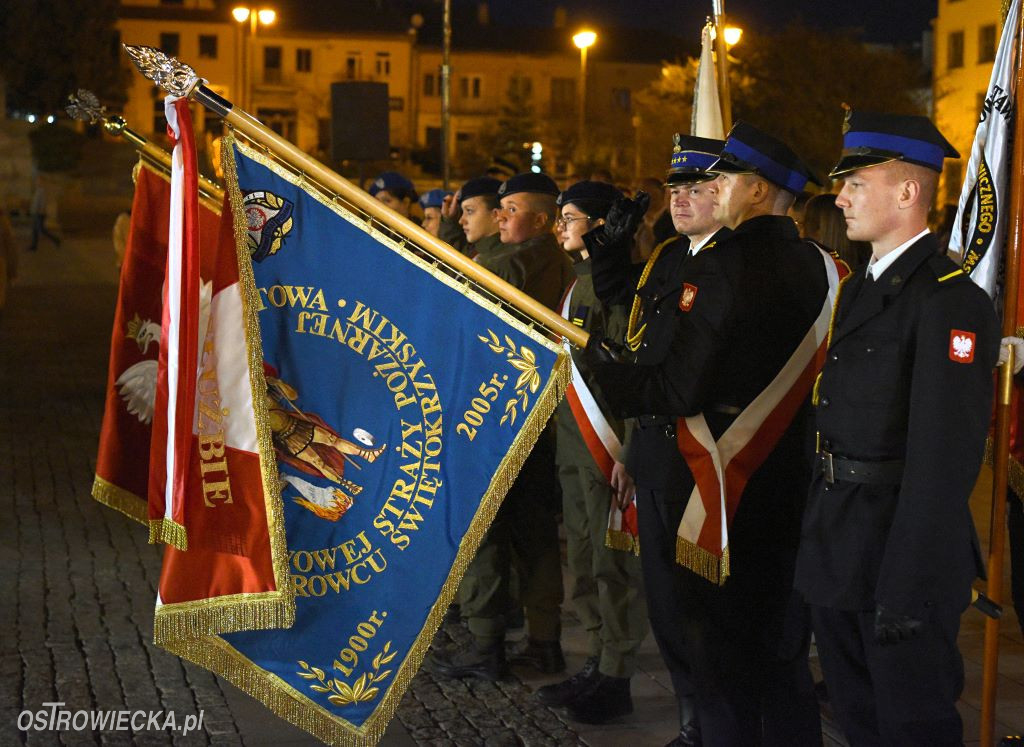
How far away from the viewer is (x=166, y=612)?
3986 mm

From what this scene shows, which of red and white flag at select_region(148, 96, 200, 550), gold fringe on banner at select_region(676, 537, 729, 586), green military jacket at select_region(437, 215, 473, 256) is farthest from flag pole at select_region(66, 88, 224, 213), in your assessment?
green military jacket at select_region(437, 215, 473, 256)

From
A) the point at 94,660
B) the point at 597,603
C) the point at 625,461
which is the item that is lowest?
the point at 94,660

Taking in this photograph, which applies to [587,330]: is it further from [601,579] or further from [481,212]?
[481,212]

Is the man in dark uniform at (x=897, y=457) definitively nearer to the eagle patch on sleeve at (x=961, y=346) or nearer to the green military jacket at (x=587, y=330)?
the eagle patch on sleeve at (x=961, y=346)

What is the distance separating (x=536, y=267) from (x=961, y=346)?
10.2 feet

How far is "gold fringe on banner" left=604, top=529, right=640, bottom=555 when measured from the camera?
5.18 meters

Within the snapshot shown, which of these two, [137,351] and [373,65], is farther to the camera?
[373,65]

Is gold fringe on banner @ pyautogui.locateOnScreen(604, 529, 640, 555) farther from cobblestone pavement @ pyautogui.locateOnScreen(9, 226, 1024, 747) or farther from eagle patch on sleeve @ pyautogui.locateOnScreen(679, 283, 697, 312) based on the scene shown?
eagle patch on sleeve @ pyautogui.locateOnScreen(679, 283, 697, 312)

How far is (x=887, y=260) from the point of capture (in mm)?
3602

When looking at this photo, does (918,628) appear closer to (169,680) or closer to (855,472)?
(855,472)

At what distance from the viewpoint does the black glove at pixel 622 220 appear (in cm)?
475

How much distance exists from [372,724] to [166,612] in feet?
2.24

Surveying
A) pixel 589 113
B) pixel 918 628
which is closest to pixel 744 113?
pixel 589 113

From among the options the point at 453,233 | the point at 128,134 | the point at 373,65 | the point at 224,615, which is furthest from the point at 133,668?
the point at 373,65
